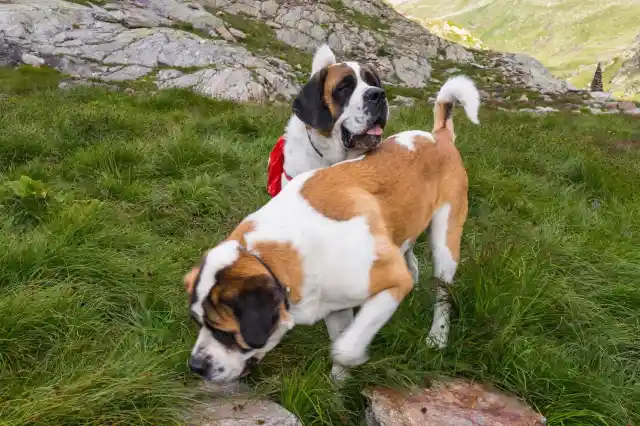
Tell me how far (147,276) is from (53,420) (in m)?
1.37

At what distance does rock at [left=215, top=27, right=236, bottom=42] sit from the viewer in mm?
34250

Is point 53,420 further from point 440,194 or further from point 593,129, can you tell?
point 593,129

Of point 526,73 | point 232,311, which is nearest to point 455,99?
point 232,311

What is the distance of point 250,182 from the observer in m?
5.44

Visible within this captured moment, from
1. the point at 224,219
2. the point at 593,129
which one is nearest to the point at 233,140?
the point at 224,219

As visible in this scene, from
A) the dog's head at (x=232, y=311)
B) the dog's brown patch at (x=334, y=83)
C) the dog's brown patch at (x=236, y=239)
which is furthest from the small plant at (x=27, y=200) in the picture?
the dog's brown patch at (x=334, y=83)

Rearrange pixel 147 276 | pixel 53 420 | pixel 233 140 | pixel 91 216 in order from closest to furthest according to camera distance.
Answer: pixel 53 420 < pixel 147 276 < pixel 91 216 < pixel 233 140

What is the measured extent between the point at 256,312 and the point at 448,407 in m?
1.05

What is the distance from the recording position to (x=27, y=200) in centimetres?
414

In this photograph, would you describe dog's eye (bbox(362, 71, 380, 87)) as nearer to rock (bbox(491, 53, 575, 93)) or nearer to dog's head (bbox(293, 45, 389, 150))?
dog's head (bbox(293, 45, 389, 150))

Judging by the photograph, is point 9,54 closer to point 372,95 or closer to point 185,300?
point 372,95

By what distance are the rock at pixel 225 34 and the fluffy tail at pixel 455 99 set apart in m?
32.6

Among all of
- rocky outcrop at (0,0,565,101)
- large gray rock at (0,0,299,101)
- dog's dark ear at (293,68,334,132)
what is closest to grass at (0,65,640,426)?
dog's dark ear at (293,68,334,132)

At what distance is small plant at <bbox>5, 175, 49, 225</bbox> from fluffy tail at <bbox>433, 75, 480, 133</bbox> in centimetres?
332
